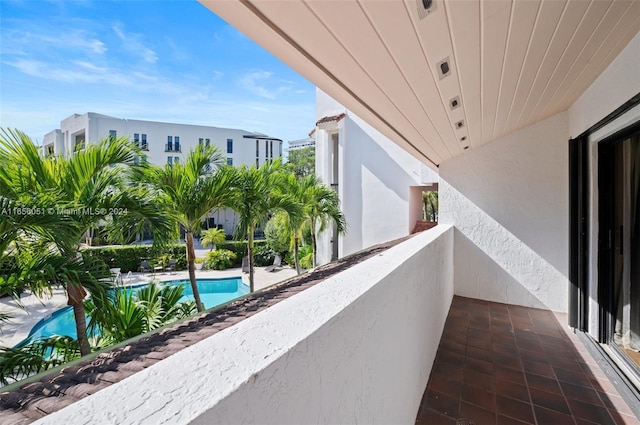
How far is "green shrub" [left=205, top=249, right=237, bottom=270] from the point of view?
17.8 meters

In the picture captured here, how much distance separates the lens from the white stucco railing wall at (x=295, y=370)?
2.16 ft

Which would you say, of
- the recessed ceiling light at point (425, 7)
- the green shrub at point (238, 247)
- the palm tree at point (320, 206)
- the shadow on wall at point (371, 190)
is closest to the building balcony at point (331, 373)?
the recessed ceiling light at point (425, 7)

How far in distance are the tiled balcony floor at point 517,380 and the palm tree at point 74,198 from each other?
357 cm

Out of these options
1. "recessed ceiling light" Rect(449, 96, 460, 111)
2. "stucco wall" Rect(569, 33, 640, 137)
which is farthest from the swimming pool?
"stucco wall" Rect(569, 33, 640, 137)

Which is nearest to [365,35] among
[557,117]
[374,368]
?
[374,368]

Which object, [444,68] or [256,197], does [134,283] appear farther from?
[444,68]

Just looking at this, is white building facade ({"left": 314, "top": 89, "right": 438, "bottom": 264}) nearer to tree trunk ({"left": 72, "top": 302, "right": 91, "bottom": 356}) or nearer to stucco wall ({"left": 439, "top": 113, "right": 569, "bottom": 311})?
stucco wall ({"left": 439, "top": 113, "right": 569, "bottom": 311})

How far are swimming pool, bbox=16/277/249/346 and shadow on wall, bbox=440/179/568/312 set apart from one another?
7.42m

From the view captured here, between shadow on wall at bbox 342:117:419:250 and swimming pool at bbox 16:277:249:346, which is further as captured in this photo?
shadow on wall at bbox 342:117:419:250

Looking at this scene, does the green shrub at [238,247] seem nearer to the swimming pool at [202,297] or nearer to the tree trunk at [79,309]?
Answer: the swimming pool at [202,297]

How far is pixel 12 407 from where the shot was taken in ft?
2.90

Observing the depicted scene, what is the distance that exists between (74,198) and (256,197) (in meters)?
3.99

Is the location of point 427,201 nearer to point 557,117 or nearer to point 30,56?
point 557,117

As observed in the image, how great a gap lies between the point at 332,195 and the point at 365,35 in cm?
879
